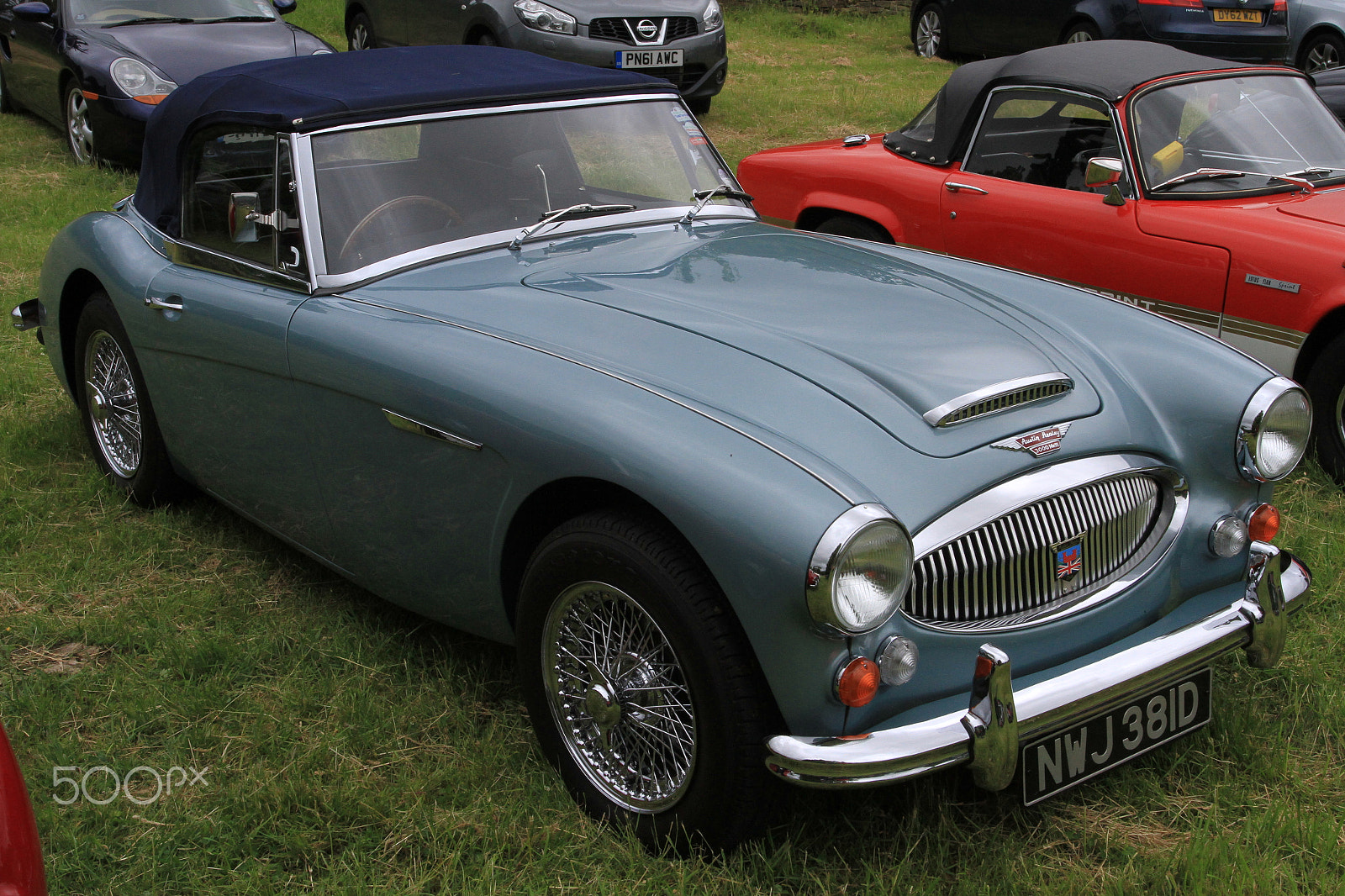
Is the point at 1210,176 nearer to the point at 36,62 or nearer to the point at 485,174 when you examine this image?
the point at 485,174

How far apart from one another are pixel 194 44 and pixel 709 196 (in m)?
6.01

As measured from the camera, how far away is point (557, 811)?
2.64 metres

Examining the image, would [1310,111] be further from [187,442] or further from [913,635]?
[187,442]

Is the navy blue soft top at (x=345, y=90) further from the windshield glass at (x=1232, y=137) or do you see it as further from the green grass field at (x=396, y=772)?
the windshield glass at (x=1232, y=137)

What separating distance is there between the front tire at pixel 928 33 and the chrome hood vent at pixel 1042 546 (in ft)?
39.2

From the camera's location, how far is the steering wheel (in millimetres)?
3209

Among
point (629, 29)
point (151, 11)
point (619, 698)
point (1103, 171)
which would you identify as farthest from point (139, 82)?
point (619, 698)

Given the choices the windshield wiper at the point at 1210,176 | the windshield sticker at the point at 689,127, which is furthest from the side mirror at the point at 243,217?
the windshield wiper at the point at 1210,176

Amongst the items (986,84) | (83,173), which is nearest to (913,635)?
(986,84)

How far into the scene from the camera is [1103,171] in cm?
461

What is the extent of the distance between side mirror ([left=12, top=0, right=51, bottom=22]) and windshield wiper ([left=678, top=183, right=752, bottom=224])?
7168 millimetres

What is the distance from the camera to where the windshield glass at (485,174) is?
3230 mm

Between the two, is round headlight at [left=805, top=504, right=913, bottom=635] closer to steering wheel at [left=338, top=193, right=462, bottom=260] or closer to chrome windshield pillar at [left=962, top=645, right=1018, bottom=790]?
chrome windshield pillar at [left=962, top=645, right=1018, bottom=790]

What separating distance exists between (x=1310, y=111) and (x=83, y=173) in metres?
7.54
